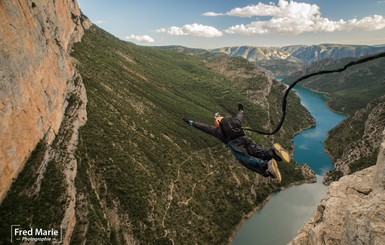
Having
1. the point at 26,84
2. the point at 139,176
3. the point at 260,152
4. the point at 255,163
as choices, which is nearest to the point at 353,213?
the point at 260,152

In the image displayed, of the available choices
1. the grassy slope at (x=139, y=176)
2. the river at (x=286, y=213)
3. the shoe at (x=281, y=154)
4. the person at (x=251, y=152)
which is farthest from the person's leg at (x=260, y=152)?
the river at (x=286, y=213)

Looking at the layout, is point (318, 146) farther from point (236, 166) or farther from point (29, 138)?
point (29, 138)

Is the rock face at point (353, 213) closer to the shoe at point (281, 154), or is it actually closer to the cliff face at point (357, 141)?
the shoe at point (281, 154)

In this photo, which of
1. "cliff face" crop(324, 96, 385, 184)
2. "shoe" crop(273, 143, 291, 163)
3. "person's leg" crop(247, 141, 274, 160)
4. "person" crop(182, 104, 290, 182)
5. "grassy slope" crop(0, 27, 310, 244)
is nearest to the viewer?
"shoe" crop(273, 143, 291, 163)

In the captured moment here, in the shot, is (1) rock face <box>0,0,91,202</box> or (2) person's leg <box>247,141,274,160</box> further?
(1) rock face <box>0,0,91,202</box>

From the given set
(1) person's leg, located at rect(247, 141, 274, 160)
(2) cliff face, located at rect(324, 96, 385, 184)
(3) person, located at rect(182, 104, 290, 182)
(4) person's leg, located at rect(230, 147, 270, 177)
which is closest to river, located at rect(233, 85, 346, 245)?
(2) cliff face, located at rect(324, 96, 385, 184)

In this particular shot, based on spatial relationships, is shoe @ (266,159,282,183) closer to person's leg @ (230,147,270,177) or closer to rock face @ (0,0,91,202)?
person's leg @ (230,147,270,177)
